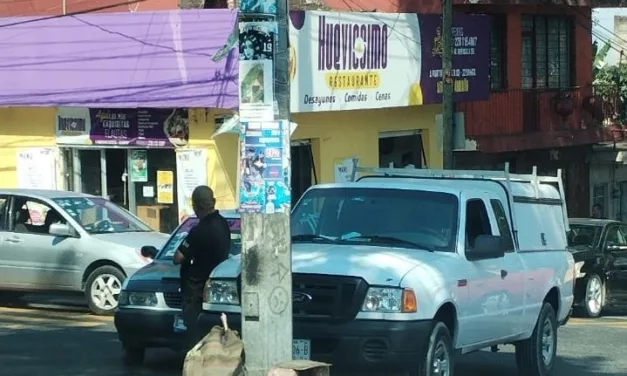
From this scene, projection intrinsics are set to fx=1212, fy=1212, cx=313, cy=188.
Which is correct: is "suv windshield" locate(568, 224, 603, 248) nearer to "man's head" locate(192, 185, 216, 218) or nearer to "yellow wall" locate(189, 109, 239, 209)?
"yellow wall" locate(189, 109, 239, 209)

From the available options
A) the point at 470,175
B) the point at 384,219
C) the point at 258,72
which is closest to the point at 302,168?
the point at 470,175

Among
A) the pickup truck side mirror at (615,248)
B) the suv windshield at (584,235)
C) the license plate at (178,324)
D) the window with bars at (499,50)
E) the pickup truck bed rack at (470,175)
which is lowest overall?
the pickup truck side mirror at (615,248)

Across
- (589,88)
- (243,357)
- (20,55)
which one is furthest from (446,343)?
(589,88)

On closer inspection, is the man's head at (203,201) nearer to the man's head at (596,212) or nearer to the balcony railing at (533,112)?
the balcony railing at (533,112)

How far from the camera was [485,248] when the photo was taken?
1017cm

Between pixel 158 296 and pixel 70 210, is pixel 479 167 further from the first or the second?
pixel 158 296

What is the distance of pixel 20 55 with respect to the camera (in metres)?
22.4

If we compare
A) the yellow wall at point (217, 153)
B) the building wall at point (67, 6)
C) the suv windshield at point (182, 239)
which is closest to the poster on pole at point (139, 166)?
the yellow wall at point (217, 153)

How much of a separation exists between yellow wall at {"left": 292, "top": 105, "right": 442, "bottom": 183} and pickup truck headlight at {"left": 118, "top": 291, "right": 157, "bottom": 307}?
10366 millimetres

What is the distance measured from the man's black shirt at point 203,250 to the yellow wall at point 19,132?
13.1 meters

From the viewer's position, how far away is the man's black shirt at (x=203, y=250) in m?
10.8

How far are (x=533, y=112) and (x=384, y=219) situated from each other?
2084cm

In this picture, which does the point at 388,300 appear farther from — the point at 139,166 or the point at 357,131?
the point at 357,131

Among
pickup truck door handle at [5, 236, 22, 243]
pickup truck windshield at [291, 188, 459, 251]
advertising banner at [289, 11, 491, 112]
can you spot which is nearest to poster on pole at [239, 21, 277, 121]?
pickup truck windshield at [291, 188, 459, 251]
